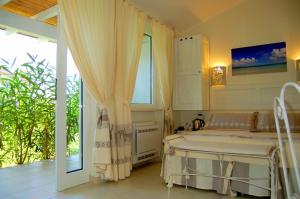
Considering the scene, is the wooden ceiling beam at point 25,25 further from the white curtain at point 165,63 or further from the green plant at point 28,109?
the white curtain at point 165,63

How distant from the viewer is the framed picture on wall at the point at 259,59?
3.99 meters

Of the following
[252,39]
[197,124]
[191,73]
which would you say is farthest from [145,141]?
[252,39]

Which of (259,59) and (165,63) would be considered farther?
(165,63)

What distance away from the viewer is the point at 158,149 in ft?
13.7

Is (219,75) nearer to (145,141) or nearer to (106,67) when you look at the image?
(145,141)

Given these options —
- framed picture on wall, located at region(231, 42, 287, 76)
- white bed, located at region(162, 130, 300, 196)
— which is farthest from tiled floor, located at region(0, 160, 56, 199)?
framed picture on wall, located at region(231, 42, 287, 76)

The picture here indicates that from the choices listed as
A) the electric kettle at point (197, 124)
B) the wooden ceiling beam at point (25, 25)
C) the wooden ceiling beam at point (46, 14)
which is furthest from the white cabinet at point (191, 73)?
the wooden ceiling beam at point (25, 25)

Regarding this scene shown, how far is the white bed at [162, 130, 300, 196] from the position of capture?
2.40 metres

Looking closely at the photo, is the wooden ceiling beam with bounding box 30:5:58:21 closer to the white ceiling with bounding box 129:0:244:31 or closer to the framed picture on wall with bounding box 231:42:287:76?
the white ceiling with bounding box 129:0:244:31

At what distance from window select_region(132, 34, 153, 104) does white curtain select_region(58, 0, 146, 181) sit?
2.27 ft

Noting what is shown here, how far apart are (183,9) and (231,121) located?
2033 millimetres

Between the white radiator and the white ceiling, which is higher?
the white ceiling

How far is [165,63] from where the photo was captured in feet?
14.4

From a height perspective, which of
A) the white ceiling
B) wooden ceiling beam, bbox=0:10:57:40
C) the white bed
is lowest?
the white bed
